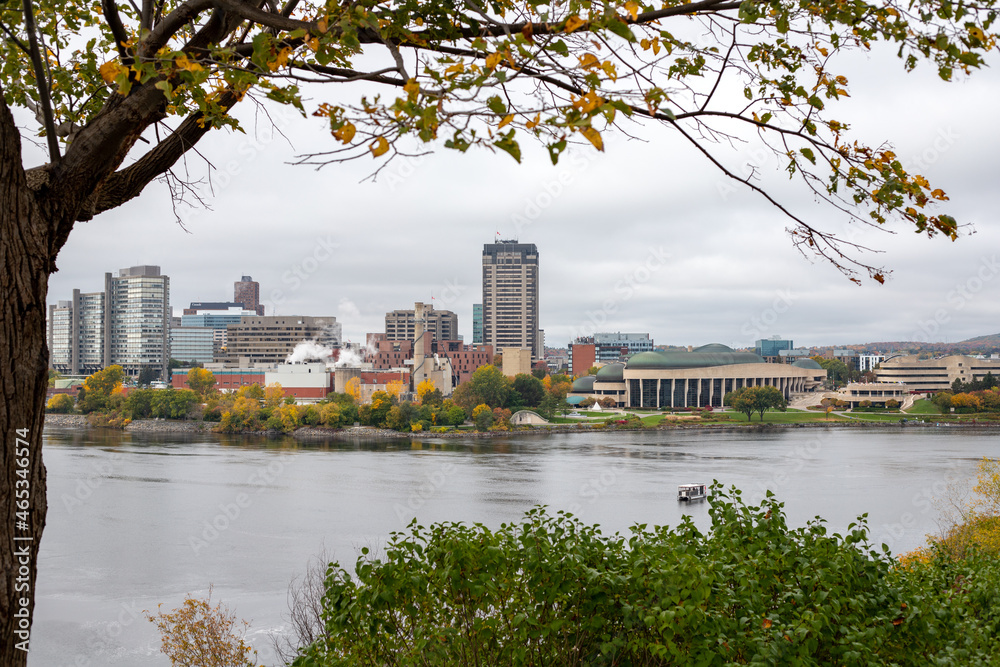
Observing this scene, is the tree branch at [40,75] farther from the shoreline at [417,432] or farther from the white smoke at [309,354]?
the white smoke at [309,354]

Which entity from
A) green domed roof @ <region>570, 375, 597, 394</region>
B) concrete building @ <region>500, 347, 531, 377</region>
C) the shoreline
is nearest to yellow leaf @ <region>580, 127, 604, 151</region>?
the shoreline

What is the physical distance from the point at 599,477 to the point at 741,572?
66.6 feet

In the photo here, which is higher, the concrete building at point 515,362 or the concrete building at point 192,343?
the concrete building at point 192,343

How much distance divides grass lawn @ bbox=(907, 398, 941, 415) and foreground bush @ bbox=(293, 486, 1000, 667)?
48.9 metres

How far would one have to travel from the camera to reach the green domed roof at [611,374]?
2095 inches

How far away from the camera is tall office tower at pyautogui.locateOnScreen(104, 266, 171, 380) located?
62719mm

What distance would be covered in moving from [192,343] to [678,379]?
180 feet

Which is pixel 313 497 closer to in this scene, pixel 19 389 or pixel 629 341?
pixel 19 389

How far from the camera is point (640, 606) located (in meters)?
2.39

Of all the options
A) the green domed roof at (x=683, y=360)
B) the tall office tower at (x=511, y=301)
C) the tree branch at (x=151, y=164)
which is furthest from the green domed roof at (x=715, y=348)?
the tree branch at (x=151, y=164)

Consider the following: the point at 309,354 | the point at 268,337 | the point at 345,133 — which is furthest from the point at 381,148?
the point at 268,337

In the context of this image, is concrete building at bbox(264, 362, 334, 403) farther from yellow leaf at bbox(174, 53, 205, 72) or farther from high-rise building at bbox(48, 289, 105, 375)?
yellow leaf at bbox(174, 53, 205, 72)

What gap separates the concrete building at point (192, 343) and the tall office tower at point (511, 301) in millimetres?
29206

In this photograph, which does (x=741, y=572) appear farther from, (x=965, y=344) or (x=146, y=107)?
(x=965, y=344)
